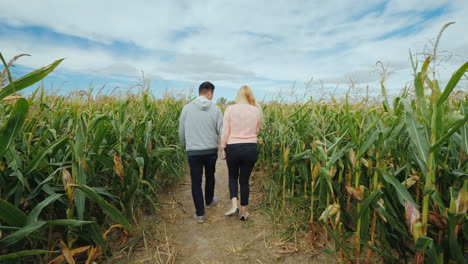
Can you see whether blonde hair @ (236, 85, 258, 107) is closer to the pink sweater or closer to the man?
the pink sweater

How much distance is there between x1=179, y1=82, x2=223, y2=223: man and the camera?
359cm

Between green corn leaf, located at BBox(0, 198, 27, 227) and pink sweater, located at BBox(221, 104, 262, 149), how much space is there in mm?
2233

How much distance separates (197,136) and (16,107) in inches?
87.7

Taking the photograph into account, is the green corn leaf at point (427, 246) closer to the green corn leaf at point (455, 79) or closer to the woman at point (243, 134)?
the green corn leaf at point (455, 79)

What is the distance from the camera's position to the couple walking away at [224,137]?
134 inches

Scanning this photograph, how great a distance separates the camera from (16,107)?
1.49 metres

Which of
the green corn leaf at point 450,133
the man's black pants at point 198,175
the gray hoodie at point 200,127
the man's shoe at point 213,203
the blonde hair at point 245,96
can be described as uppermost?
the blonde hair at point 245,96

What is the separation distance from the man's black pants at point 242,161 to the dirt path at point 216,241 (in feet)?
1.30

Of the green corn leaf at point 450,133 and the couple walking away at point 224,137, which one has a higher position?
the green corn leaf at point 450,133

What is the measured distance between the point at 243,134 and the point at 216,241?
1.37 meters

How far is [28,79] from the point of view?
1.57m

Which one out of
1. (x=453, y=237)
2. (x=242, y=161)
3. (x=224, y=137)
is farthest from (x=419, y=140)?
(x=224, y=137)

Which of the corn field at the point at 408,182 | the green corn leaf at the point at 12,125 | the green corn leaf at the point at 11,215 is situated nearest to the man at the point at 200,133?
Answer: the corn field at the point at 408,182

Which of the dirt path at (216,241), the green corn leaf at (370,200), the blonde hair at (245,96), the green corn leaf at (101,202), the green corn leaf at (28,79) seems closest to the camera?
the green corn leaf at (28,79)
